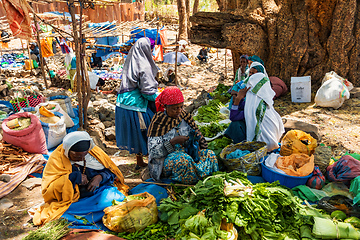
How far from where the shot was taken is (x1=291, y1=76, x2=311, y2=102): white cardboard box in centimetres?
588

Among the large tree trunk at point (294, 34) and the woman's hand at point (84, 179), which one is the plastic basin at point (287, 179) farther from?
the large tree trunk at point (294, 34)

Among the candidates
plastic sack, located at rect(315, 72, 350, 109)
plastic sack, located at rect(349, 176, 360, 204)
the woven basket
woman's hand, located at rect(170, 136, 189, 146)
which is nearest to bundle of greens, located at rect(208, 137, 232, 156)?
the woven basket

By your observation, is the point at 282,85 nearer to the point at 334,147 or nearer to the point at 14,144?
the point at 334,147

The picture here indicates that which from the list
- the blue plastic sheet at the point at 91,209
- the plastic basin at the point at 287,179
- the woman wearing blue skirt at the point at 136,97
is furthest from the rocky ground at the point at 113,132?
the plastic basin at the point at 287,179

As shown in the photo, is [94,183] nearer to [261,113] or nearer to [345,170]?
[261,113]

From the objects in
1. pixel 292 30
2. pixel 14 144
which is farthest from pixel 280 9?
pixel 14 144

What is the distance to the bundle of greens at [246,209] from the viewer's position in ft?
7.62

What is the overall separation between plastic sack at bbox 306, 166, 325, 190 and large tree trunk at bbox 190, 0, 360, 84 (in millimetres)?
3991

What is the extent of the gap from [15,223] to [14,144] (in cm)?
180

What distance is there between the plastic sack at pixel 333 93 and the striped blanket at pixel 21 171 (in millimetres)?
5537

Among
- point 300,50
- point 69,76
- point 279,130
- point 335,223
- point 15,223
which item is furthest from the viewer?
point 69,76

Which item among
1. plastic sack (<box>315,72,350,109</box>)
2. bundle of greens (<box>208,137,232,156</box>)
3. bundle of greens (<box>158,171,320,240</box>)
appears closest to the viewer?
bundle of greens (<box>158,171,320,240</box>)

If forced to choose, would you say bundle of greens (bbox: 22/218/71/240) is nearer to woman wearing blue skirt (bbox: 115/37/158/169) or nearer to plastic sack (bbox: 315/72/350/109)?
woman wearing blue skirt (bbox: 115/37/158/169)

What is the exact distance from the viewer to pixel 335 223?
2309mm
